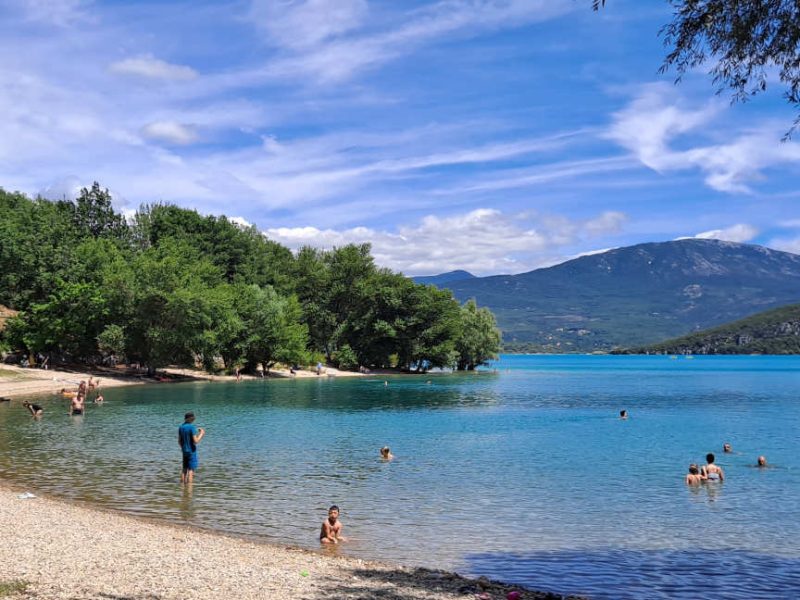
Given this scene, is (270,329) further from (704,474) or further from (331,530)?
(331,530)

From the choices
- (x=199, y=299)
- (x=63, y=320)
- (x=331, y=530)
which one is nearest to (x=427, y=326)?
(x=199, y=299)

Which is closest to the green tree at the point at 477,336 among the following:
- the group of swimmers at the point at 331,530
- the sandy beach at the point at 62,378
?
the sandy beach at the point at 62,378

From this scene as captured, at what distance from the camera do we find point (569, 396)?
8769 cm

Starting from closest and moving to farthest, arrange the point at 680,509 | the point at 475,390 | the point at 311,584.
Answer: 1. the point at 311,584
2. the point at 680,509
3. the point at 475,390

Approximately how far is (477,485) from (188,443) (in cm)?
1155

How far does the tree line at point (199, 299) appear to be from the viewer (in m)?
85.4

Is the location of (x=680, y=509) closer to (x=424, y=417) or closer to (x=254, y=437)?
(x=254, y=437)

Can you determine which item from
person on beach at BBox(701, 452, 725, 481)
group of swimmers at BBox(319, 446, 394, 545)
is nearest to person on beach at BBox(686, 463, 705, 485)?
person on beach at BBox(701, 452, 725, 481)

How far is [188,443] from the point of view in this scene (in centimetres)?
2541

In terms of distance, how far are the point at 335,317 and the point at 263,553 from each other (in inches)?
4744

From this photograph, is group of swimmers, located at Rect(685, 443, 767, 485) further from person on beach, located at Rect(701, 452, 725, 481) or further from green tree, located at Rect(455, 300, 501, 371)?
green tree, located at Rect(455, 300, 501, 371)

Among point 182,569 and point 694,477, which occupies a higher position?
point 182,569

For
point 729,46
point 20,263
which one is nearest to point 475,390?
point 20,263

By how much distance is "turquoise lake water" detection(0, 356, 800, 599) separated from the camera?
58.3ft
